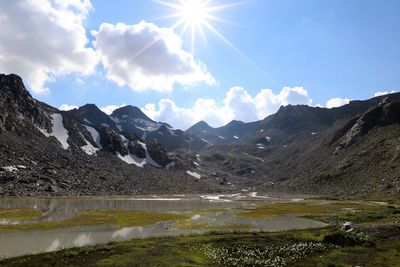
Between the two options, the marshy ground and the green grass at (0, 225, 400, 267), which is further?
the marshy ground

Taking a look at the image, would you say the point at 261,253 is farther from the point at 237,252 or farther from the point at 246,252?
the point at 237,252

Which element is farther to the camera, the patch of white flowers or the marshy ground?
the patch of white flowers

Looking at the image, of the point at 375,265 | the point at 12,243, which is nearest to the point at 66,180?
the point at 12,243

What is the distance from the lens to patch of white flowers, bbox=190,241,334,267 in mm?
38312

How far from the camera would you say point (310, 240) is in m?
48.3

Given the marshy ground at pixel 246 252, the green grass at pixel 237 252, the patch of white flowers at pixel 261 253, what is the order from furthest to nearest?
the patch of white flowers at pixel 261 253, the marshy ground at pixel 246 252, the green grass at pixel 237 252

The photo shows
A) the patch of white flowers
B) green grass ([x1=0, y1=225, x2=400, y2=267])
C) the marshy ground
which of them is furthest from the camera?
the patch of white flowers

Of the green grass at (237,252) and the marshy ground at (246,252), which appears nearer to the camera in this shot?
the green grass at (237,252)

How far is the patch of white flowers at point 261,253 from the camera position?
38.3 metres

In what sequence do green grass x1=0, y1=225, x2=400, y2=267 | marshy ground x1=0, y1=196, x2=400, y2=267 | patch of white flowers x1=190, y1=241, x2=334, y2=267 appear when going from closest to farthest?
green grass x1=0, y1=225, x2=400, y2=267
marshy ground x1=0, y1=196, x2=400, y2=267
patch of white flowers x1=190, y1=241, x2=334, y2=267

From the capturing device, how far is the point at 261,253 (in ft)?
138

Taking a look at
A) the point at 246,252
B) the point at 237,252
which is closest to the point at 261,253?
the point at 246,252

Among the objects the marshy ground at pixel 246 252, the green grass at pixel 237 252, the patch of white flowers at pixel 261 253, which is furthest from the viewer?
the patch of white flowers at pixel 261 253

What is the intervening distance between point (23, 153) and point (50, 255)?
6580 inches
